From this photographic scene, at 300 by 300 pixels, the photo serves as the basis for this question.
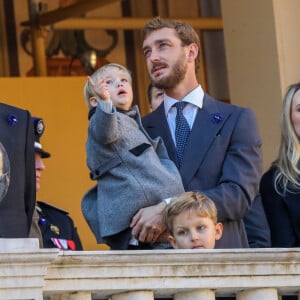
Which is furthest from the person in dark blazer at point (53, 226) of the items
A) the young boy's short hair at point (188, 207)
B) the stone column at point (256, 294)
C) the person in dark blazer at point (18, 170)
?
the stone column at point (256, 294)

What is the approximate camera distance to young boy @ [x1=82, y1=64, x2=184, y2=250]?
23.7ft

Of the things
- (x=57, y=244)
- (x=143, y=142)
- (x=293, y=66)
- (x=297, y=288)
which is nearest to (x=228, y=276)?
(x=297, y=288)

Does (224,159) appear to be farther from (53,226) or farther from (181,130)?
(53,226)

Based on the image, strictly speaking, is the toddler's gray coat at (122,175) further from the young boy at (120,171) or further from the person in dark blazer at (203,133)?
the person in dark blazer at (203,133)

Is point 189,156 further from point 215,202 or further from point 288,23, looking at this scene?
point 288,23

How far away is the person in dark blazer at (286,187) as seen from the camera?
7551 mm

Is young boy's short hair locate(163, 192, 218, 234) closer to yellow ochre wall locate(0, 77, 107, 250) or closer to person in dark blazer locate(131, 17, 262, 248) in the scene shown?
person in dark blazer locate(131, 17, 262, 248)

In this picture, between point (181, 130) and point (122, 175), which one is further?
point (181, 130)

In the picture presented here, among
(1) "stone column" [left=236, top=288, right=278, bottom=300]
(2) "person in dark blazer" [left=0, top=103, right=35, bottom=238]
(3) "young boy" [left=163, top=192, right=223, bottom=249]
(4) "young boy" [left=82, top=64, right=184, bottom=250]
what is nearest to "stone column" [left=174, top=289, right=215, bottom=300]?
(1) "stone column" [left=236, top=288, right=278, bottom=300]

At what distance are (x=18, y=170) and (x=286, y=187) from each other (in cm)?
115

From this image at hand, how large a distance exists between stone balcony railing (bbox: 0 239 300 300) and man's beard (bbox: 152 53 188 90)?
1.15 m

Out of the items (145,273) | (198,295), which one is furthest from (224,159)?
(145,273)

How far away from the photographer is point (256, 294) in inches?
267

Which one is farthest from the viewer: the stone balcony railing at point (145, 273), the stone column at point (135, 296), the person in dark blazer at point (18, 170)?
the person in dark blazer at point (18, 170)
